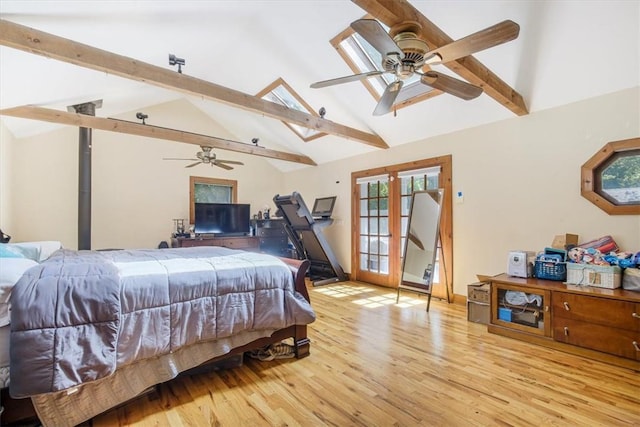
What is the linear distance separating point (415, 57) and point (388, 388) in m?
2.30

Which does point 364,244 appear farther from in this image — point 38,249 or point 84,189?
point 84,189

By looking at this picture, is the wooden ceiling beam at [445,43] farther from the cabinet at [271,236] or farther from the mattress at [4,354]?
the cabinet at [271,236]

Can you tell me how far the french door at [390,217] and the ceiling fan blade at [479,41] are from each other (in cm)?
231

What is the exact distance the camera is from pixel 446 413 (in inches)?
69.1

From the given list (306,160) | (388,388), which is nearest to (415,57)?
(388,388)

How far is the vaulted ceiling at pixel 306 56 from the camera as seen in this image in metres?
2.42

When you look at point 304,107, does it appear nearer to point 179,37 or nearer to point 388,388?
point 179,37

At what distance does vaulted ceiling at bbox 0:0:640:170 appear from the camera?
242 centimetres

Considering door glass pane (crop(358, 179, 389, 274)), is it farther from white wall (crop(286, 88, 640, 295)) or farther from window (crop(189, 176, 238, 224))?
window (crop(189, 176, 238, 224))

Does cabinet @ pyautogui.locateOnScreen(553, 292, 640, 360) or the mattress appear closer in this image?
the mattress

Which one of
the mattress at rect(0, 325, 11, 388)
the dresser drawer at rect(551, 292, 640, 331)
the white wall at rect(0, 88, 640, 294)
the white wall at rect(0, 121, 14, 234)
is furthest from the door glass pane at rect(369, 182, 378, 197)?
the white wall at rect(0, 121, 14, 234)

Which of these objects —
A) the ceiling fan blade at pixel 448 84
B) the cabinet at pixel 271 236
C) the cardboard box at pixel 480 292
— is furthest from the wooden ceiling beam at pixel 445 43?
the cabinet at pixel 271 236

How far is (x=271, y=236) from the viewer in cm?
657

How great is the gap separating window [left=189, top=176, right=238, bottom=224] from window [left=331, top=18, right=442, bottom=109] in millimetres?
4065
